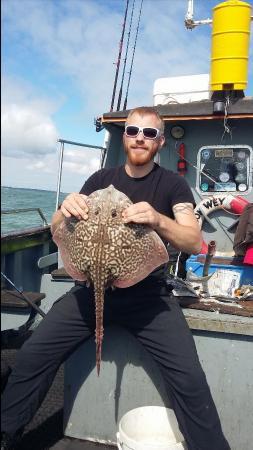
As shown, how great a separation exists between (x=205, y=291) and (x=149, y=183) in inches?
62.1

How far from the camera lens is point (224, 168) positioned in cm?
619

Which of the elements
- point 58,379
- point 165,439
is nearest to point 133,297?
point 165,439

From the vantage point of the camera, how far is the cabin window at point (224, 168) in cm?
609

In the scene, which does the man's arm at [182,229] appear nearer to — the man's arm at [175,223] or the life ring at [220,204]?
the man's arm at [175,223]

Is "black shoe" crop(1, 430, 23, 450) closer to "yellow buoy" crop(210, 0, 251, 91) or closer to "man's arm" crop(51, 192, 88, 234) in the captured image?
"man's arm" crop(51, 192, 88, 234)

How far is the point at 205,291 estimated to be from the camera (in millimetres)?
4180

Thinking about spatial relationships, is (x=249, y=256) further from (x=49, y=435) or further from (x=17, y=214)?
(x=17, y=214)

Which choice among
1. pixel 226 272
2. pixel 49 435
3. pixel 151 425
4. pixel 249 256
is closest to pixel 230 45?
pixel 249 256

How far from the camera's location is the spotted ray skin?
249 centimetres

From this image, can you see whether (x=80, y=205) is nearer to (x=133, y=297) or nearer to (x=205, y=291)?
(x=133, y=297)

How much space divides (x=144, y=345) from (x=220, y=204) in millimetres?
3482

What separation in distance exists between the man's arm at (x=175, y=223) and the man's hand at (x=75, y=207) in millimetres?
261

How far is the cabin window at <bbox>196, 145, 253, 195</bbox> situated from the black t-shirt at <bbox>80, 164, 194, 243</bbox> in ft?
10.5

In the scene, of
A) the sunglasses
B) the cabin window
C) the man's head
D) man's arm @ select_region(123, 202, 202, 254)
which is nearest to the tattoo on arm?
man's arm @ select_region(123, 202, 202, 254)
